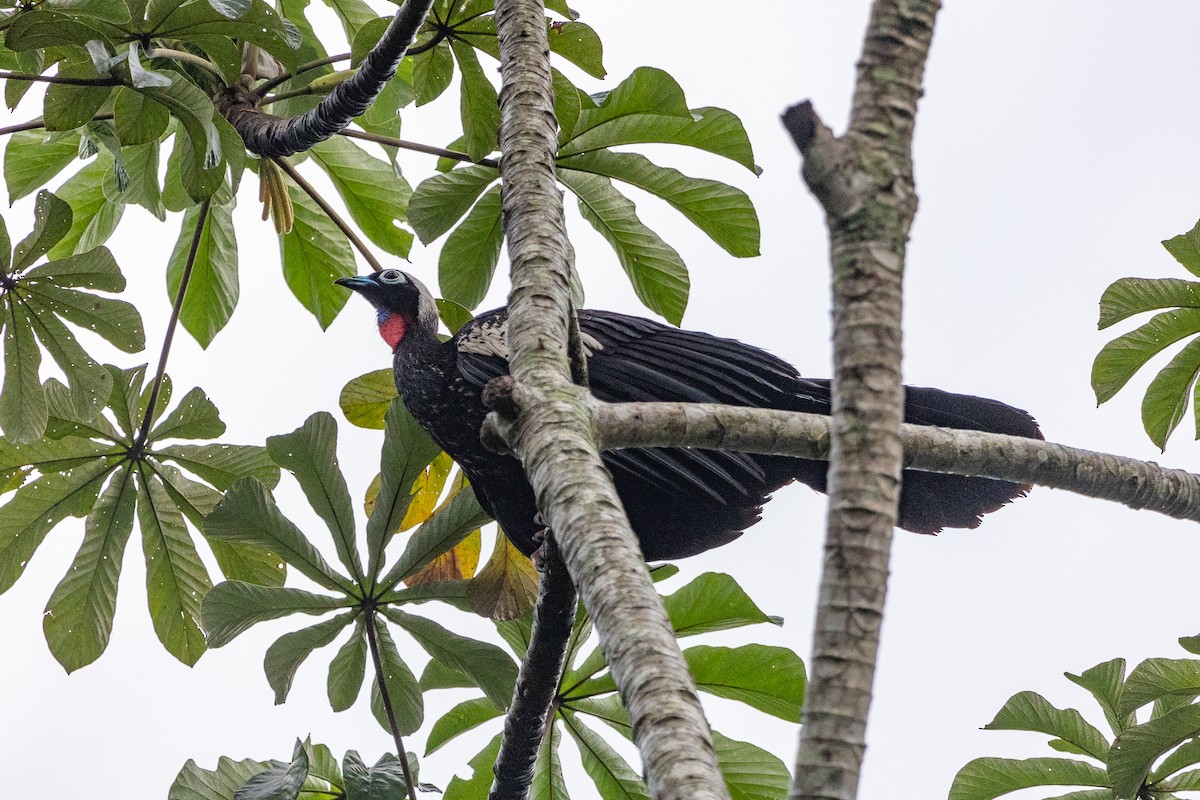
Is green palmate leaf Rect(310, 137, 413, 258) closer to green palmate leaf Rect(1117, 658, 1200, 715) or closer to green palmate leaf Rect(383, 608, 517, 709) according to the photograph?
green palmate leaf Rect(383, 608, 517, 709)

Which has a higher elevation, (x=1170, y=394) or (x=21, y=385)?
(x=1170, y=394)

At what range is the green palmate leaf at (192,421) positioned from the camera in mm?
3631

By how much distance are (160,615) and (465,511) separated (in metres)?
1.21

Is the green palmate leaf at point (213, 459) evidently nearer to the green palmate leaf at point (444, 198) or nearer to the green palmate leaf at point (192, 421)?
the green palmate leaf at point (192, 421)

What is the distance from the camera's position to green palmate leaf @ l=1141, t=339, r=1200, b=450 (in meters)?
3.37

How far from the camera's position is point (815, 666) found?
1.04m

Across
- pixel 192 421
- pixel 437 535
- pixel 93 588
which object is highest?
pixel 192 421

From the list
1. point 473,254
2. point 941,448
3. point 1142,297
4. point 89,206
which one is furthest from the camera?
point 89,206

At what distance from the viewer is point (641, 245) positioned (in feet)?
11.7

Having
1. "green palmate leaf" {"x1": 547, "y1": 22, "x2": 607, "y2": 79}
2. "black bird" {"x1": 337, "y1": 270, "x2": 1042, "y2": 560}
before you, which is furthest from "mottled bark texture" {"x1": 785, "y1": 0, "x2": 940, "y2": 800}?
"green palmate leaf" {"x1": 547, "y1": 22, "x2": 607, "y2": 79}

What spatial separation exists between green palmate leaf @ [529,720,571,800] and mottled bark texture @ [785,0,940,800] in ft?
7.27

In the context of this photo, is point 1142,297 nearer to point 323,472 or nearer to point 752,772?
point 752,772

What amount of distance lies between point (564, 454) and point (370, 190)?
2767mm

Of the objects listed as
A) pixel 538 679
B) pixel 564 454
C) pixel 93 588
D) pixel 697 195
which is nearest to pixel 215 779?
pixel 538 679
